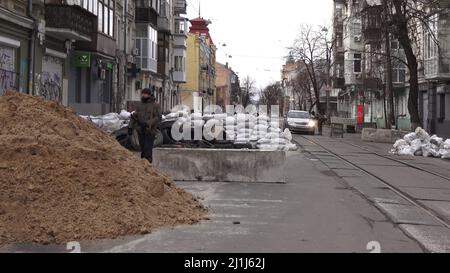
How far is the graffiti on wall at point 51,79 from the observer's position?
Result: 23.7m

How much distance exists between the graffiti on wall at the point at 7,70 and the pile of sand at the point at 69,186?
11.1 m

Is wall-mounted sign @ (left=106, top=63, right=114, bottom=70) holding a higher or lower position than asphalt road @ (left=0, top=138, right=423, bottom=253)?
higher

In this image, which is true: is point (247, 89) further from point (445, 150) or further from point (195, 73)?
point (445, 150)

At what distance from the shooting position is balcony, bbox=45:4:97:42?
23734mm

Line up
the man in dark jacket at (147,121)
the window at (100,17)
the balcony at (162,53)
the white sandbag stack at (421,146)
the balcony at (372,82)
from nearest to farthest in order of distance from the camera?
the man in dark jacket at (147,121)
the white sandbag stack at (421,146)
the window at (100,17)
the balcony at (372,82)
the balcony at (162,53)

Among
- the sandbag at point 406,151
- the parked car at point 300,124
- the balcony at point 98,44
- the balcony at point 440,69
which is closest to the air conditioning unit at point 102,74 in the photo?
the balcony at point 98,44

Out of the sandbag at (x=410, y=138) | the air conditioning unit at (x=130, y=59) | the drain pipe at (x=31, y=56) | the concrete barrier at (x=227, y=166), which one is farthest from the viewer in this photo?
the air conditioning unit at (x=130, y=59)

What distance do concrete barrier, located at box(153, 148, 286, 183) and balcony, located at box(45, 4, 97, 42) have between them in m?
13.1

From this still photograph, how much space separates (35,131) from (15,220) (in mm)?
1862

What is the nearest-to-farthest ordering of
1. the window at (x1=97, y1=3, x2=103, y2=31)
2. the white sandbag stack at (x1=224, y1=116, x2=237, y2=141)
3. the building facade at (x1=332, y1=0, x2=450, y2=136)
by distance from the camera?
the white sandbag stack at (x1=224, y1=116, x2=237, y2=141) → the window at (x1=97, y1=3, x2=103, y2=31) → the building facade at (x1=332, y1=0, x2=450, y2=136)

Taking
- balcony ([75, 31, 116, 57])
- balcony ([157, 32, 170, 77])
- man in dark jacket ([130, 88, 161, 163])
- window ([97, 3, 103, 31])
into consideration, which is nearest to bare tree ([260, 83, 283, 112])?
balcony ([157, 32, 170, 77])

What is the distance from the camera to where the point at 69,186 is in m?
7.64

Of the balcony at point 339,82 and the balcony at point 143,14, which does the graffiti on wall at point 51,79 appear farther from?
the balcony at point 339,82

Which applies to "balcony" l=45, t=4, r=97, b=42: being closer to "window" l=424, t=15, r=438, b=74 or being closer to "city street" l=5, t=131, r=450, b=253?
Result: "city street" l=5, t=131, r=450, b=253
